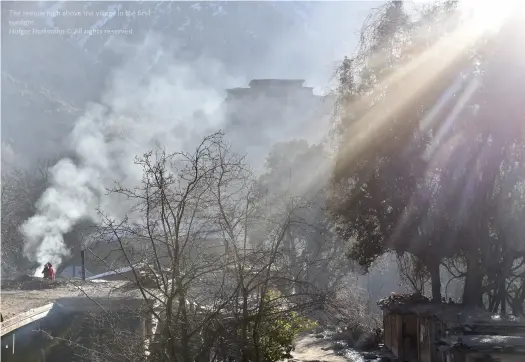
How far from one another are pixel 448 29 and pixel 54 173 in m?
29.4

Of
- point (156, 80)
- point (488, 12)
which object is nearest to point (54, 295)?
point (488, 12)

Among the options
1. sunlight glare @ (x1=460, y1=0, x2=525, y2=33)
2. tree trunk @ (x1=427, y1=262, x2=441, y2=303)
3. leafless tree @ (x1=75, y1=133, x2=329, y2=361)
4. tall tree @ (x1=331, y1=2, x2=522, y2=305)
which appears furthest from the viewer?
tree trunk @ (x1=427, y1=262, x2=441, y2=303)

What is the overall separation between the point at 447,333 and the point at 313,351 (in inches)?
463

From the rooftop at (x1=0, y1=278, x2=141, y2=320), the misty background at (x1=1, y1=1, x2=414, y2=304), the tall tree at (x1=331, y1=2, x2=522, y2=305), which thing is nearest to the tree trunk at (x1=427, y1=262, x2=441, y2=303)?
the tall tree at (x1=331, y1=2, x2=522, y2=305)

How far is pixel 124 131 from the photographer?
162 ft

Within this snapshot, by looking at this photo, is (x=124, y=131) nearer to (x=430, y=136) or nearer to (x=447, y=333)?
(x=430, y=136)

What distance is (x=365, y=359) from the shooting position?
2045cm

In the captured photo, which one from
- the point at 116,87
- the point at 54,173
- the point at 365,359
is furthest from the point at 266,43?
the point at 365,359

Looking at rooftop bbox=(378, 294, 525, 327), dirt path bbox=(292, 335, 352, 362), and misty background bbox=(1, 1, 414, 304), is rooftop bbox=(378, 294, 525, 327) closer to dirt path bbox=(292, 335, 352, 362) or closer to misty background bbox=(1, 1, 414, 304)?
dirt path bbox=(292, 335, 352, 362)

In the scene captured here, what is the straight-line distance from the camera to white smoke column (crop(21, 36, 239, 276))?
104 feet

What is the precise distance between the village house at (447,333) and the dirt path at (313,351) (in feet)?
Result: 7.28

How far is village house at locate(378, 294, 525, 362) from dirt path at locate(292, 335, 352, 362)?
2218 mm

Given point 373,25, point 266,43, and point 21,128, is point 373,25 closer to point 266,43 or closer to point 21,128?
point 21,128

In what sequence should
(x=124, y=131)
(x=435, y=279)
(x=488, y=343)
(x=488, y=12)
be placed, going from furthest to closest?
1. (x=124, y=131)
2. (x=435, y=279)
3. (x=488, y=12)
4. (x=488, y=343)
